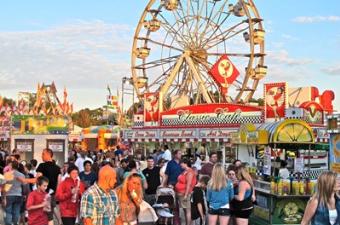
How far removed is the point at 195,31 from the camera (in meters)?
36.0

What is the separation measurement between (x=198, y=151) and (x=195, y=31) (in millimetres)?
12532

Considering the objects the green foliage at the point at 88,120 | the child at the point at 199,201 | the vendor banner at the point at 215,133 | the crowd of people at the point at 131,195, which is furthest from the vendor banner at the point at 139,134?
the green foliage at the point at 88,120

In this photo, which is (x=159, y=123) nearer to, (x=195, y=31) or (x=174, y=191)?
(x=195, y=31)

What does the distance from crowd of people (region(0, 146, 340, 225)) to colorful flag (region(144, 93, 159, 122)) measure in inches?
632

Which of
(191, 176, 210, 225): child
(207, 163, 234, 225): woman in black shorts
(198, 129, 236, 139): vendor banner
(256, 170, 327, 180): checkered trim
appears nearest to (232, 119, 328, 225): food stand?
(256, 170, 327, 180): checkered trim

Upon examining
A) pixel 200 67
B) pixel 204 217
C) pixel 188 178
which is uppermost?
pixel 200 67

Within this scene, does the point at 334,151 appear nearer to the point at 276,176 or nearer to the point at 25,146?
the point at 276,176

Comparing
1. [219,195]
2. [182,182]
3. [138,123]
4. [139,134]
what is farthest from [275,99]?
[219,195]

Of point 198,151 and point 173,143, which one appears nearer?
point 198,151

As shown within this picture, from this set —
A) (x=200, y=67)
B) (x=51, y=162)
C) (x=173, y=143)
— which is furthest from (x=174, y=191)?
(x=200, y=67)

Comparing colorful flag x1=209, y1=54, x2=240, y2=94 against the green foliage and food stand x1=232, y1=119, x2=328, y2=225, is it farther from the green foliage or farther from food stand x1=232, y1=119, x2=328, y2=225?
the green foliage

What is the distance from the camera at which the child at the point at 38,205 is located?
7173 mm

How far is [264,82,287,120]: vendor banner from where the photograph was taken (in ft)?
79.3

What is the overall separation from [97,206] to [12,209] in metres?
5.53
